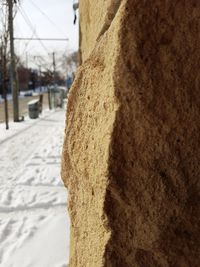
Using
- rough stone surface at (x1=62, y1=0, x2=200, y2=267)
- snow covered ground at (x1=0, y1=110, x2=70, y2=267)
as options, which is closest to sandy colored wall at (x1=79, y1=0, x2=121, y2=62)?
rough stone surface at (x1=62, y1=0, x2=200, y2=267)

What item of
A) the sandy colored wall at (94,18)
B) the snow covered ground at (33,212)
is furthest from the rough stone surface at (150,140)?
the snow covered ground at (33,212)

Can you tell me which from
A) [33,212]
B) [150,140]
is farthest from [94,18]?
[33,212]

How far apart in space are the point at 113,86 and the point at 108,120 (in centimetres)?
13

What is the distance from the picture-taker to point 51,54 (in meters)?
38.6

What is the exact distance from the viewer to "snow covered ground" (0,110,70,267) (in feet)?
11.5

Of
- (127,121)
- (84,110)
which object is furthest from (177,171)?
(84,110)

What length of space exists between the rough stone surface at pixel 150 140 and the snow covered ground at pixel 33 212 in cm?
193

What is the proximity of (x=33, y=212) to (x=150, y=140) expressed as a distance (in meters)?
3.39

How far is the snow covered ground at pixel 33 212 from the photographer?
3.50 meters

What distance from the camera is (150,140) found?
→ 59.3 inches

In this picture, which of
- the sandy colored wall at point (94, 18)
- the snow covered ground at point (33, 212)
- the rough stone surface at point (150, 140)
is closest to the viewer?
the rough stone surface at point (150, 140)

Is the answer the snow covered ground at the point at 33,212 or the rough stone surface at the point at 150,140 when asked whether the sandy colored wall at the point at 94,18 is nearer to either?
the rough stone surface at the point at 150,140

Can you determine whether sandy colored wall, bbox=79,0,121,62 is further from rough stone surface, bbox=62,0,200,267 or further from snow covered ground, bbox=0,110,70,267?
snow covered ground, bbox=0,110,70,267

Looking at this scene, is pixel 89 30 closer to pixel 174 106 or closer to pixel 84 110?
pixel 84 110
